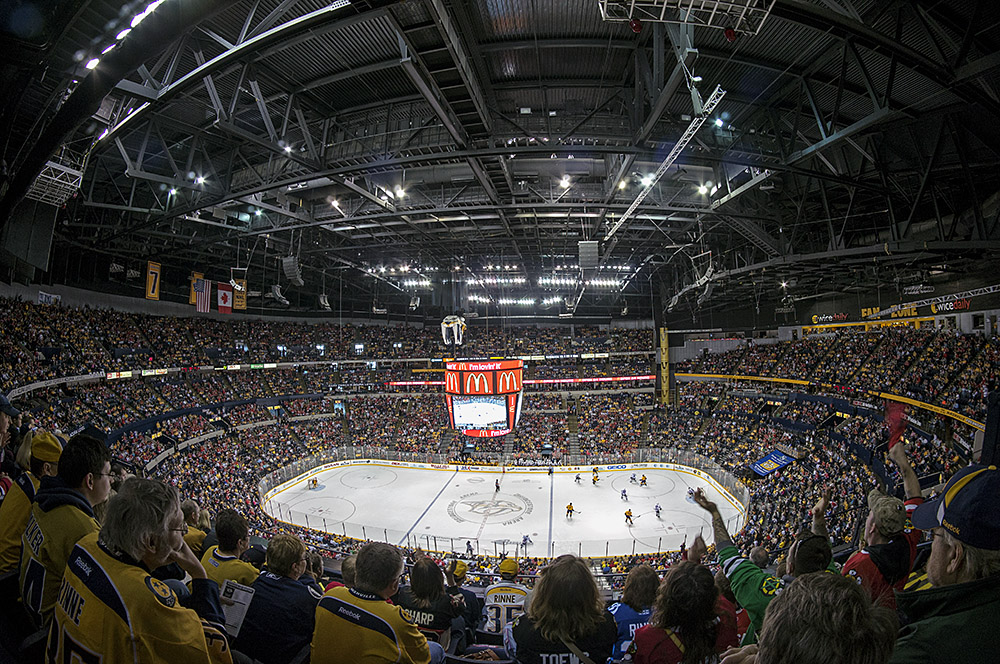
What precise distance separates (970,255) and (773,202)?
25.0ft

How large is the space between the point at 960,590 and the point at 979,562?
27 cm

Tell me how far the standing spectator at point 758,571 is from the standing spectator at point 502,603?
2258 mm

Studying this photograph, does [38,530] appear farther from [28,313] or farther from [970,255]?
[28,313]

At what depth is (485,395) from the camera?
Answer: 22859mm

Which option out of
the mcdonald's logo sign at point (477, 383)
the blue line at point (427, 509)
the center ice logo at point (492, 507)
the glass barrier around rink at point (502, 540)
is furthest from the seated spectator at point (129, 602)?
the center ice logo at point (492, 507)

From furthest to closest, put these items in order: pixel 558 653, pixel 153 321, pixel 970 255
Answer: pixel 153 321 → pixel 970 255 → pixel 558 653

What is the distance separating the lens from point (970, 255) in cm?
1538

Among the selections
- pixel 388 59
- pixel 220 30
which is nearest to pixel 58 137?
pixel 220 30

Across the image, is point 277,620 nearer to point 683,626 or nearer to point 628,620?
point 628,620

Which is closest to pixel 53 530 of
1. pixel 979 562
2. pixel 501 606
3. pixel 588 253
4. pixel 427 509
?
pixel 979 562

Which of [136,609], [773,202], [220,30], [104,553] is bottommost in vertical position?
[136,609]

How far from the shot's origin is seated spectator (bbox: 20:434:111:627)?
7.54 feet

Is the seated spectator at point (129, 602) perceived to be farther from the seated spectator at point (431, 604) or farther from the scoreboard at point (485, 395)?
the scoreboard at point (485, 395)

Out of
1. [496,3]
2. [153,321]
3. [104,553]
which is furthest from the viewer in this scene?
[153,321]
